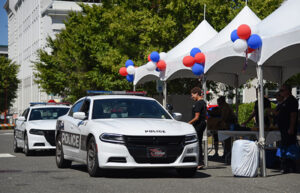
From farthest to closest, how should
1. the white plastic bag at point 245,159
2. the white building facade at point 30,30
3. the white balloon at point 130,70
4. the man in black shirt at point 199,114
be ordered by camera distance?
1. the white building facade at point 30,30
2. the white balloon at point 130,70
3. the man in black shirt at point 199,114
4. the white plastic bag at point 245,159

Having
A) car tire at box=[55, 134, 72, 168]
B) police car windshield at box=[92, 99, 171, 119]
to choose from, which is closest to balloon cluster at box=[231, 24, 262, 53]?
police car windshield at box=[92, 99, 171, 119]

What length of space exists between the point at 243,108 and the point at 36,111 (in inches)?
570

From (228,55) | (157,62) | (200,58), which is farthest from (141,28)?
(228,55)

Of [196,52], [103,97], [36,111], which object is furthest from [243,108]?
[103,97]

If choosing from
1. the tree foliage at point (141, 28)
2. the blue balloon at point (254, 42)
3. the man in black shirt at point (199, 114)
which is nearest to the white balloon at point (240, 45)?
the blue balloon at point (254, 42)

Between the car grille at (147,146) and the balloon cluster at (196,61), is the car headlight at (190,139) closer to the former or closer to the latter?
the car grille at (147,146)

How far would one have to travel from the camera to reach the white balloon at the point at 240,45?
1290cm

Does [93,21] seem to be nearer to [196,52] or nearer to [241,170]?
[196,52]

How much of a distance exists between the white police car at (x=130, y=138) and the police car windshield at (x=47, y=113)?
Result: 748cm

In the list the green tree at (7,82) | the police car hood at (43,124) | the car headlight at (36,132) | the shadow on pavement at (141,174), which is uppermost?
the green tree at (7,82)

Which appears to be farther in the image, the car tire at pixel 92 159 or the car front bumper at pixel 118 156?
the car tire at pixel 92 159

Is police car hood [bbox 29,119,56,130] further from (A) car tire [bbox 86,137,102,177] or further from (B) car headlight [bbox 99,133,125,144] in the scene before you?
(B) car headlight [bbox 99,133,125,144]

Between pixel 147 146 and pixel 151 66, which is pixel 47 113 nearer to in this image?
pixel 151 66

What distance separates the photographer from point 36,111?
20750 millimetres
